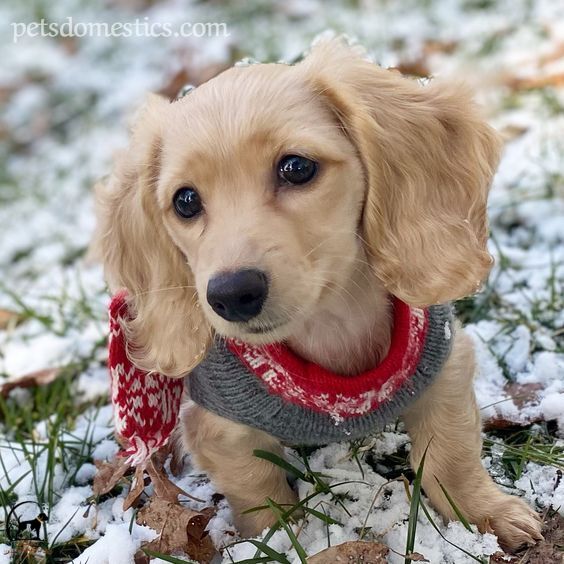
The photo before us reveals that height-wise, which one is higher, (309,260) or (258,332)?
(309,260)

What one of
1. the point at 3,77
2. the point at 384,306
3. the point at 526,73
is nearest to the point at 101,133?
the point at 3,77

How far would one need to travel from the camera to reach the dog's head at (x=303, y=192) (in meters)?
1.47

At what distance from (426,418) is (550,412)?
0.41 metres

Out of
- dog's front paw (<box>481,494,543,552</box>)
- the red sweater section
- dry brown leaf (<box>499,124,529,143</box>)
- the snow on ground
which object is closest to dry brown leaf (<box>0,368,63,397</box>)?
the snow on ground

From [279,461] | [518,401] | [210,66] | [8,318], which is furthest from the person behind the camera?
[210,66]

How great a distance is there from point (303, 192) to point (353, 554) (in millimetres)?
786

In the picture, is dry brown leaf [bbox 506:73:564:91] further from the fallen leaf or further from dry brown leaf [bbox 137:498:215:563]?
dry brown leaf [bbox 137:498:215:563]

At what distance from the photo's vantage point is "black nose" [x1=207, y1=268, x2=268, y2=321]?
4.53 ft

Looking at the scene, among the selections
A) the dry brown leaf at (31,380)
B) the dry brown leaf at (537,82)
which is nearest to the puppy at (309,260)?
the dry brown leaf at (31,380)

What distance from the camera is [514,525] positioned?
1.73m

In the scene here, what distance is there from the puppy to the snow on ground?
18 centimetres

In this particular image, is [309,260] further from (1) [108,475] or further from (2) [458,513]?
(1) [108,475]

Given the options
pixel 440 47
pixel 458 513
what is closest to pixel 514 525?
pixel 458 513

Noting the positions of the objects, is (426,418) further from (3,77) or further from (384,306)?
(3,77)
